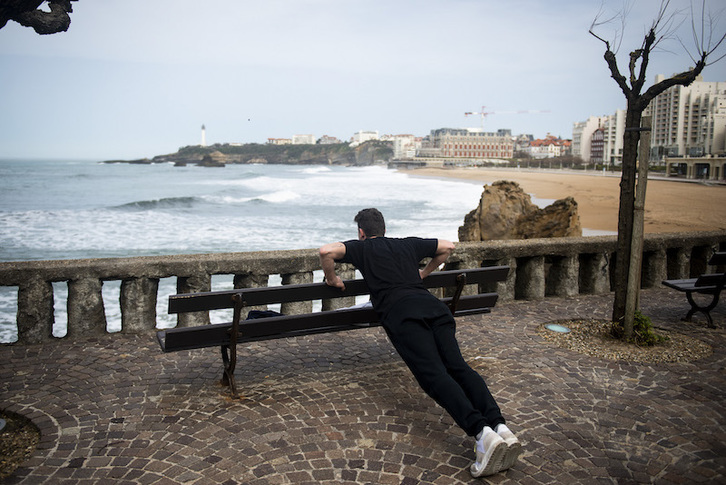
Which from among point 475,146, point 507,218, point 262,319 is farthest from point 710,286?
point 475,146

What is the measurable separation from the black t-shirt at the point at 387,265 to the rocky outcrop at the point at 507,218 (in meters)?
9.00

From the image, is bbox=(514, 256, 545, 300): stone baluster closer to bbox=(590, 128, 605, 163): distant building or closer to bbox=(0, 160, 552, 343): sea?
bbox=(0, 160, 552, 343): sea

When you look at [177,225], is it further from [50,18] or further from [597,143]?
[597,143]

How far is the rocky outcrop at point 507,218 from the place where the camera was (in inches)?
508

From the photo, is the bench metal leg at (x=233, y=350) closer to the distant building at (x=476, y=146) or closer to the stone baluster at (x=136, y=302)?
the stone baluster at (x=136, y=302)

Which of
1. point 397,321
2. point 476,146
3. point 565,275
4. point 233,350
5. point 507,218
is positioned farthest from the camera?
point 476,146

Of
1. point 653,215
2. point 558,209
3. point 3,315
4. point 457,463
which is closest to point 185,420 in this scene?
point 457,463

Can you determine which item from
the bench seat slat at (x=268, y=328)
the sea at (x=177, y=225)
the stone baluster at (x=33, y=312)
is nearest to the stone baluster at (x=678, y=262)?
the bench seat slat at (x=268, y=328)

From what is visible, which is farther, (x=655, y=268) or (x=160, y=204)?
(x=160, y=204)

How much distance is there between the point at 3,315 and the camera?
9.97m

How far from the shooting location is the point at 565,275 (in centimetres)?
752

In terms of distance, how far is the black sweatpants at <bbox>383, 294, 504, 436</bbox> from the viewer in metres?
3.36

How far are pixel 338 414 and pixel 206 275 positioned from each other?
2517 mm

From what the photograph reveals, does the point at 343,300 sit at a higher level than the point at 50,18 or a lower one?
lower
